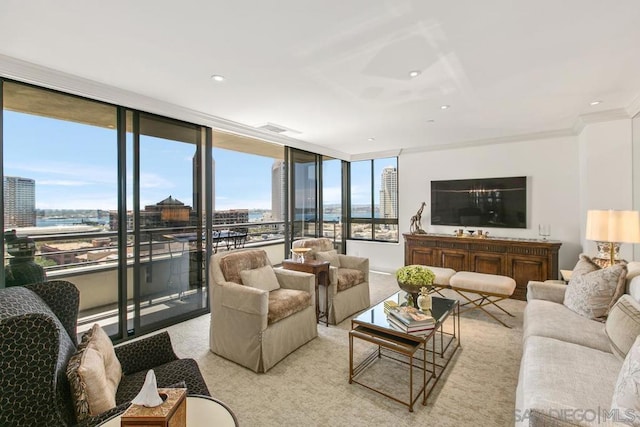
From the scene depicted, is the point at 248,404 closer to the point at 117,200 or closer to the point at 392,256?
the point at 117,200

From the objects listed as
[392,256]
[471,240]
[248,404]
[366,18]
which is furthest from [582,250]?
[248,404]

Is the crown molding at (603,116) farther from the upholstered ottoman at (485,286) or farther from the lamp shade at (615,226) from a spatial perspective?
the upholstered ottoman at (485,286)

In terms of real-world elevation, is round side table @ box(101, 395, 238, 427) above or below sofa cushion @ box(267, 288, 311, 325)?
above

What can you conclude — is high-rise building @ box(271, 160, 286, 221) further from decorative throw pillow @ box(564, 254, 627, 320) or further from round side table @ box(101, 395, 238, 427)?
round side table @ box(101, 395, 238, 427)

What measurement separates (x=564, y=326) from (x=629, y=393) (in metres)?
1.20

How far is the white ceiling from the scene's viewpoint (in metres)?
1.78

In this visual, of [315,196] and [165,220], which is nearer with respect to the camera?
[165,220]

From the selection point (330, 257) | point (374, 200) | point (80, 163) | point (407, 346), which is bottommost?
point (407, 346)

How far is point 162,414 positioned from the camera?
37.4 inches

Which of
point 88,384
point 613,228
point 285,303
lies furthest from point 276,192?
point 88,384

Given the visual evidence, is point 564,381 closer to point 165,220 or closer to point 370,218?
point 165,220

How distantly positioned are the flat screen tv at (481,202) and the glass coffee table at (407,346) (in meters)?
2.80

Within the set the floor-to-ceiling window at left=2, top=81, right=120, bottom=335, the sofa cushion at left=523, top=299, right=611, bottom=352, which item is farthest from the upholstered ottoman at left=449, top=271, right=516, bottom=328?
the floor-to-ceiling window at left=2, top=81, right=120, bottom=335

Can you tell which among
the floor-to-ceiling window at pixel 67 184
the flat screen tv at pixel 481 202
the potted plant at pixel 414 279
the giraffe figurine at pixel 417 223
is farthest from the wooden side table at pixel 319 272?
the flat screen tv at pixel 481 202
